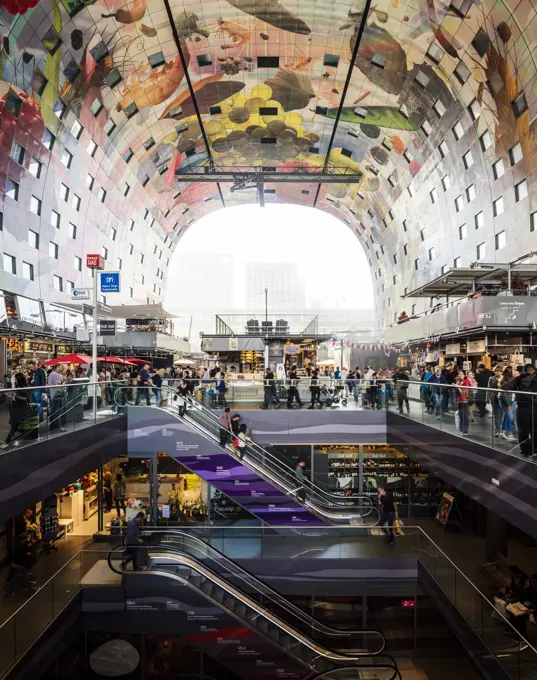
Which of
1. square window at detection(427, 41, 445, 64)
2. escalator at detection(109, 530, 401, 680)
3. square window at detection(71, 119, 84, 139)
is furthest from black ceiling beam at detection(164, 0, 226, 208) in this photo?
escalator at detection(109, 530, 401, 680)

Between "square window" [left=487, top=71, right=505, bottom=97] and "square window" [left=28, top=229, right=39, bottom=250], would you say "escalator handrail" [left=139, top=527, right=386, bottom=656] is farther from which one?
"square window" [left=487, top=71, right=505, bottom=97]

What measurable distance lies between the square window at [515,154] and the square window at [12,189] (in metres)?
18.1

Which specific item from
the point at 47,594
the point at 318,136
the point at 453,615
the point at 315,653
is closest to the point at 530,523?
the point at 453,615

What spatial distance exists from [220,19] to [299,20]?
291 centimetres

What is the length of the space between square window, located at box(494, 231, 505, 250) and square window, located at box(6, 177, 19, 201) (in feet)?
60.8

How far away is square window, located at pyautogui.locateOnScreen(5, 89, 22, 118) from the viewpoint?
17297mm

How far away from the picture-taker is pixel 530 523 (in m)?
7.07

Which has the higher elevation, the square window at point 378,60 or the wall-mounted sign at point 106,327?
the square window at point 378,60

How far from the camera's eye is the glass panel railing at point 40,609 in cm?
880

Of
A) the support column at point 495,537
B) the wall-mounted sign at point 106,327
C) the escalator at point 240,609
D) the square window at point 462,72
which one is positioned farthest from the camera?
the square window at point 462,72

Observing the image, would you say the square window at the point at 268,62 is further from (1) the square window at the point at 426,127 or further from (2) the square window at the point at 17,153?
(2) the square window at the point at 17,153

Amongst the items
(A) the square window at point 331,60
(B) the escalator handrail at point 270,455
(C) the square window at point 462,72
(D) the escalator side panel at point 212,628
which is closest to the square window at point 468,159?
(C) the square window at point 462,72

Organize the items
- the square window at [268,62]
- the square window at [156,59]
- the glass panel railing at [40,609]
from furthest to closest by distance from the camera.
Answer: the square window at [268,62]
the square window at [156,59]
the glass panel railing at [40,609]

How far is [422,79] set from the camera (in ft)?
68.0
